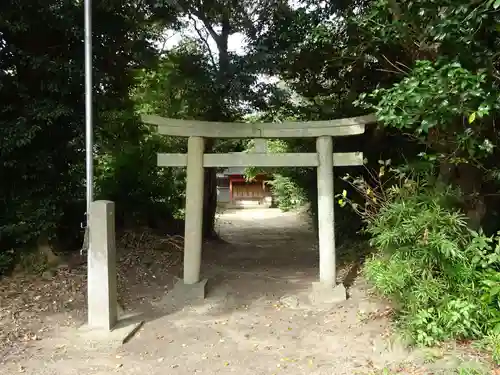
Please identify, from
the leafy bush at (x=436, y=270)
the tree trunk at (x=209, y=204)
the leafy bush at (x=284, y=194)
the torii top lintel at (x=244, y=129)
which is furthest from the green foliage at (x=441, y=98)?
the leafy bush at (x=284, y=194)

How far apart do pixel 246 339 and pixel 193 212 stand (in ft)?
7.60

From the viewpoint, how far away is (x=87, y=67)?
540 centimetres

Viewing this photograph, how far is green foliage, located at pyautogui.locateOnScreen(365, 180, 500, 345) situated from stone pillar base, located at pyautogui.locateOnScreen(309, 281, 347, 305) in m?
1.35

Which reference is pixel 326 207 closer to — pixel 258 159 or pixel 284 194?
pixel 258 159

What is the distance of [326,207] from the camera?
6758 millimetres

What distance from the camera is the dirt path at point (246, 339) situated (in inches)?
175

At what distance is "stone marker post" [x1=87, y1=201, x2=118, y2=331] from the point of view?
5.25m

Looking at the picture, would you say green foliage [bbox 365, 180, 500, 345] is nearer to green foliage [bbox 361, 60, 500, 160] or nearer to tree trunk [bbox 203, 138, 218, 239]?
green foliage [bbox 361, 60, 500, 160]

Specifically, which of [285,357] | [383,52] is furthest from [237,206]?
[285,357]

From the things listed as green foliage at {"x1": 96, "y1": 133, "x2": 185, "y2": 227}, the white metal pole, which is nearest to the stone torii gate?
the white metal pole

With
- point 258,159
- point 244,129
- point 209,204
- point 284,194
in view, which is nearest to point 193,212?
point 258,159

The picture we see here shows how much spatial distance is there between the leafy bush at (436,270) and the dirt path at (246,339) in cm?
46

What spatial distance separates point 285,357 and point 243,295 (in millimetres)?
2188

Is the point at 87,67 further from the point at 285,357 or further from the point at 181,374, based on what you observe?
the point at 285,357
